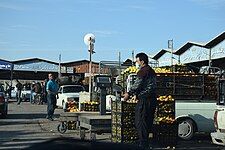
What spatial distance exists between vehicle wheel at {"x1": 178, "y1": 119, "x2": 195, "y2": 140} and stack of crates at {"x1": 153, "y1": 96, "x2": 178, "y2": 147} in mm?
1789

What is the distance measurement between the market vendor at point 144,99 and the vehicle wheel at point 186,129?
3427 millimetres

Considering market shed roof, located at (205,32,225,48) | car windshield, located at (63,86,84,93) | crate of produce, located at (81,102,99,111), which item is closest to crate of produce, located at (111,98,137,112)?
crate of produce, located at (81,102,99,111)

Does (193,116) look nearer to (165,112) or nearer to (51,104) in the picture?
(165,112)

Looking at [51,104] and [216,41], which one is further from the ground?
[216,41]

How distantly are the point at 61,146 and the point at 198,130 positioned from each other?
1065cm

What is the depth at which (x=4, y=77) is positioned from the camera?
55.1 meters

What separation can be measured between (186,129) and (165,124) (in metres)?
2.06

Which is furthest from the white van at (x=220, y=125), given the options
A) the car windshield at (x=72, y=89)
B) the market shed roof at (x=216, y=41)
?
the car windshield at (x=72, y=89)

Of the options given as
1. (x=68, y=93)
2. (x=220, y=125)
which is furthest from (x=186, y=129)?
(x=68, y=93)

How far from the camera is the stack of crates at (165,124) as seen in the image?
11.6m

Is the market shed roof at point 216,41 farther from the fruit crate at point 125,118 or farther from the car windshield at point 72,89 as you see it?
the fruit crate at point 125,118

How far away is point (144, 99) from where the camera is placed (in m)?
10.2

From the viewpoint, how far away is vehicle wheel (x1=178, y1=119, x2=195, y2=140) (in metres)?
13.5

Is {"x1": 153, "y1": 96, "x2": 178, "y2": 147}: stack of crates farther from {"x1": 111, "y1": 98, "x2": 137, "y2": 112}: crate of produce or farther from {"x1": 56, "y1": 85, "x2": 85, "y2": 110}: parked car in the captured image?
{"x1": 56, "y1": 85, "x2": 85, "y2": 110}: parked car
